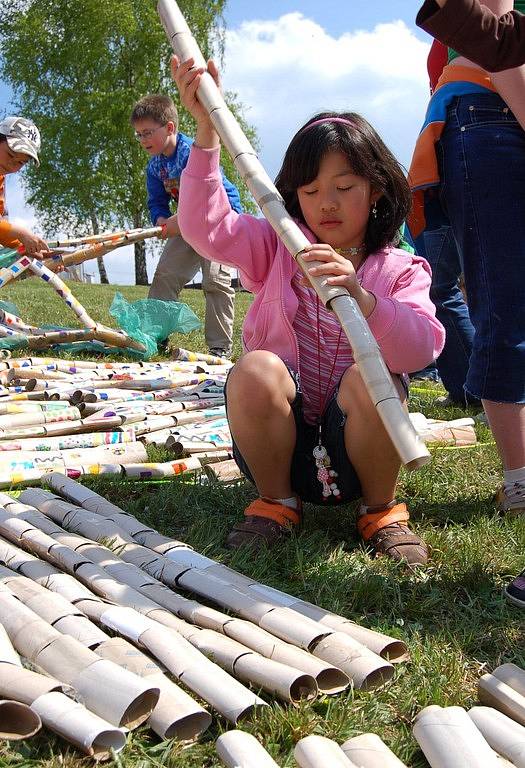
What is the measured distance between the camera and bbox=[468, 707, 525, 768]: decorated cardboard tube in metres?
1.37

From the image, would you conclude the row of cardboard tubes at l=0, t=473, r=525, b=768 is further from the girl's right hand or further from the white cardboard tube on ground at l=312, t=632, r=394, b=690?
the girl's right hand

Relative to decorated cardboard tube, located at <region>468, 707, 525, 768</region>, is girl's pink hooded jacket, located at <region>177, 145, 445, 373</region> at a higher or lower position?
higher

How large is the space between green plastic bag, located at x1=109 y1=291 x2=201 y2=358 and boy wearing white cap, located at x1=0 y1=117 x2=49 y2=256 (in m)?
0.63

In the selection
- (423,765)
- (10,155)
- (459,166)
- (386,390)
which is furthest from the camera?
(10,155)

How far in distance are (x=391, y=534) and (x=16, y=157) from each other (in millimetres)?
4014

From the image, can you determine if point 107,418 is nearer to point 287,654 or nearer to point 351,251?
point 351,251

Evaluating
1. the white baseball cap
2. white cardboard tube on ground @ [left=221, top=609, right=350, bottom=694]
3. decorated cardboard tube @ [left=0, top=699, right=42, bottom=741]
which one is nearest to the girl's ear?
white cardboard tube on ground @ [left=221, top=609, right=350, bottom=694]

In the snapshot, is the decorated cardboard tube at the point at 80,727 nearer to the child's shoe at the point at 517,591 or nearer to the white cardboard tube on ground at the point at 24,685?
the white cardboard tube on ground at the point at 24,685

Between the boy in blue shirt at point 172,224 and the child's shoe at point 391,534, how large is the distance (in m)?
3.26

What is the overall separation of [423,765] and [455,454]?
6.25 feet

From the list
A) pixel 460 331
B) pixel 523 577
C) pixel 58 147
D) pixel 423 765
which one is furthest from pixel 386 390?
pixel 58 147

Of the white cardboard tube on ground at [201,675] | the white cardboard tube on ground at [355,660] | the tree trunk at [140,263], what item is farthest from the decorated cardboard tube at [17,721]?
the tree trunk at [140,263]

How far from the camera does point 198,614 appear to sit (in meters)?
1.78

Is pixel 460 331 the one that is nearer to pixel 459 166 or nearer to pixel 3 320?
pixel 459 166
